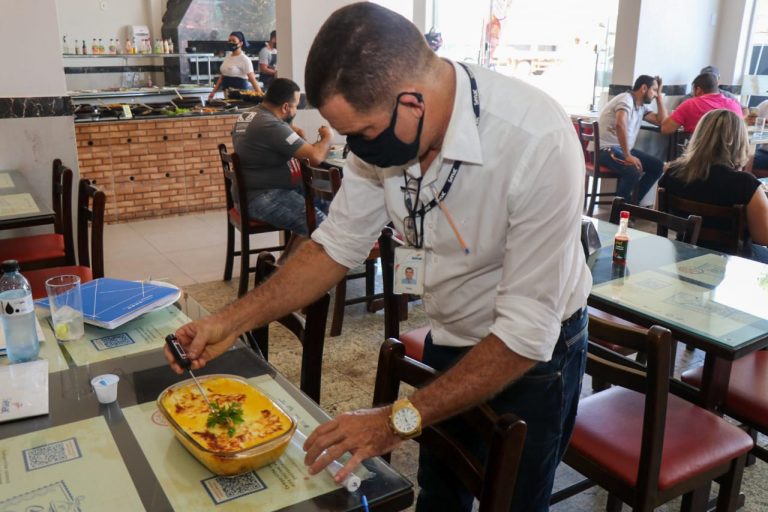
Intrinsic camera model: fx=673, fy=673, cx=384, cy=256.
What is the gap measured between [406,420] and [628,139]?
507 centimetres

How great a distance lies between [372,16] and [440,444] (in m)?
0.83

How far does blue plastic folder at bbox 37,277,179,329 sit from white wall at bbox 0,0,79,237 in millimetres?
2539

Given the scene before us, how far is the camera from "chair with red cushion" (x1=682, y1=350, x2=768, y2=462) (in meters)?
2.04

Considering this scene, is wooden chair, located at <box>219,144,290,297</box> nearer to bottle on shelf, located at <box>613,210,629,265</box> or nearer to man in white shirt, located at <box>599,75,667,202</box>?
bottle on shelf, located at <box>613,210,629,265</box>

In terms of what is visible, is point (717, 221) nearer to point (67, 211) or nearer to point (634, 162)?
point (634, 162)

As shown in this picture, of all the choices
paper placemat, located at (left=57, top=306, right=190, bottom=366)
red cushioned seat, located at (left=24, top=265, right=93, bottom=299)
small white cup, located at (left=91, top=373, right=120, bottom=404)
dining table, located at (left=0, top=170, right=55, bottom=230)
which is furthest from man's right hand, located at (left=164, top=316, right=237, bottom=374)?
dining table, located at (left=0, top=170, right=55, bottom=230)

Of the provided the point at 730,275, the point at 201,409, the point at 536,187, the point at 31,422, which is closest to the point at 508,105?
the point at 536,187

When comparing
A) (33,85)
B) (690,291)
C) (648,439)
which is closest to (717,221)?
(690,291)

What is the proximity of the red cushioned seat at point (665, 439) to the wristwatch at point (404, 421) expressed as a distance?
0.83 metres

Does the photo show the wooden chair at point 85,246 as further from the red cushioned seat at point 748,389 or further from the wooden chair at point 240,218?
the red cushioned seat at point 748,389

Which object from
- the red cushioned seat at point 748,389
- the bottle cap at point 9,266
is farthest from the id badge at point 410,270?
the red cushioned seat at point 748,389

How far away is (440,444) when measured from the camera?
1.37 metres

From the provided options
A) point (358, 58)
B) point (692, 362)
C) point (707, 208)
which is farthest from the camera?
point (692, 362)

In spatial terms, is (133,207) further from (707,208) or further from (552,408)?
(552,408)
